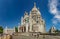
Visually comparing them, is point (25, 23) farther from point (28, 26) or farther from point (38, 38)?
point (38, 38)

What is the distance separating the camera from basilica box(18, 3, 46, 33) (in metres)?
66.1

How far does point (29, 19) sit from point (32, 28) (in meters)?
2.81

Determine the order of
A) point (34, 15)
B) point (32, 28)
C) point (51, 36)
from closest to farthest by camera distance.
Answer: point (51, 36), point (32, 28), point (34, 15)

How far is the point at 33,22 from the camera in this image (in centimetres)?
6719

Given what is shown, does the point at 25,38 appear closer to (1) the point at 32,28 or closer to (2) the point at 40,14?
(1) the point at 32,28

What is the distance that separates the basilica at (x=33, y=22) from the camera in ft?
217

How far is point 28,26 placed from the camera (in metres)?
66.8

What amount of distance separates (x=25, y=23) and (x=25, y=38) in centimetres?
3035

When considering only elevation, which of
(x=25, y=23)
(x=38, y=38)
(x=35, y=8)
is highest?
(x=35, y=8)

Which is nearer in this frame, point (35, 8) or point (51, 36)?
point (51, 36)

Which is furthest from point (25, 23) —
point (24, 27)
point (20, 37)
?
point (20, 37)

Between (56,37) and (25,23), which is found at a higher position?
(25,23)

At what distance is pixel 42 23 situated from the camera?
70.5 metres

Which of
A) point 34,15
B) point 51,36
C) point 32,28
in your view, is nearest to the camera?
point 51,36
